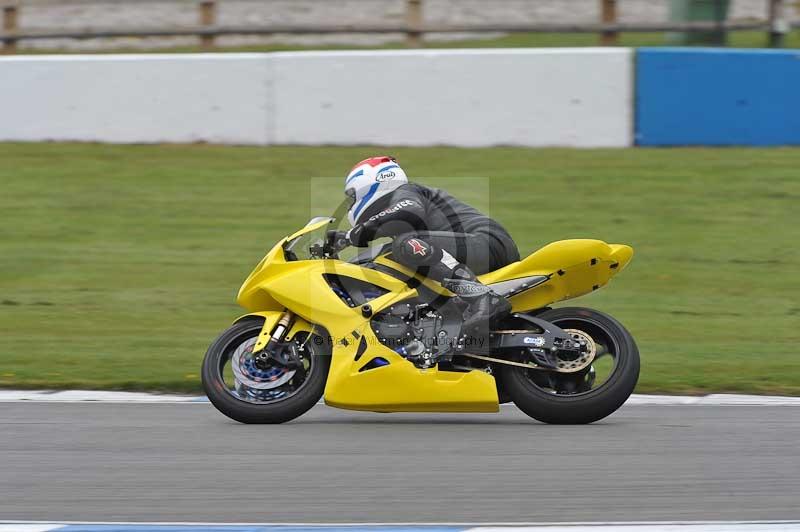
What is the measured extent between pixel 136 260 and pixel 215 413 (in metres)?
5.31

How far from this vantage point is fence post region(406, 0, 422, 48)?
17.2 meters

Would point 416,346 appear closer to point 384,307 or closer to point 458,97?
point 384,307

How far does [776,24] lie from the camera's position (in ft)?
55.5

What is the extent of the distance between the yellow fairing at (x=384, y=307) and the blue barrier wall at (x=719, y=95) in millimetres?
8145

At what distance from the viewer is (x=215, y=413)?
290 inches

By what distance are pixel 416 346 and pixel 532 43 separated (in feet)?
39.6

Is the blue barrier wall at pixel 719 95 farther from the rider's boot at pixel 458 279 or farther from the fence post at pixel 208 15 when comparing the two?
the rider's boot at pixel 458 279

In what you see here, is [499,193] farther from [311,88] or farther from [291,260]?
[291,260]

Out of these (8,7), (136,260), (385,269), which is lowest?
(136,260)

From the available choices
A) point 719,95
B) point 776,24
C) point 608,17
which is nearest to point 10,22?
point 608,17

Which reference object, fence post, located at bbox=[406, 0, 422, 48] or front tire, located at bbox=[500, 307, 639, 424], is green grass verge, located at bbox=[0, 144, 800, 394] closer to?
front tire, located at bbox=[500, 307, 639, 424]

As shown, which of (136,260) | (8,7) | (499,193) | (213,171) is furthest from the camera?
(8,7)

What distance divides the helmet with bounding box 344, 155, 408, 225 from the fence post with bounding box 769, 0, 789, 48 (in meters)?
11.3

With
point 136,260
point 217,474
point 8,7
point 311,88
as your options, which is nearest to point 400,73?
point 311,88
